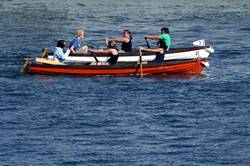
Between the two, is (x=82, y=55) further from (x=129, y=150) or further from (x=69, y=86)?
(x=129, y=150)

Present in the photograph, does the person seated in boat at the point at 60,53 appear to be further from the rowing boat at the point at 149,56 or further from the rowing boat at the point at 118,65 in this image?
the rowing boat at the point at 149,56

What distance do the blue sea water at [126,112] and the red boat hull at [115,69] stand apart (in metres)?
0.35

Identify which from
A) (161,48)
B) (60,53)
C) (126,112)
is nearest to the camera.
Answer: (126,112)

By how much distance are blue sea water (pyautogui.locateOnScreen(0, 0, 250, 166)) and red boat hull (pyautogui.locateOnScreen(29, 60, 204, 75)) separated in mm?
353

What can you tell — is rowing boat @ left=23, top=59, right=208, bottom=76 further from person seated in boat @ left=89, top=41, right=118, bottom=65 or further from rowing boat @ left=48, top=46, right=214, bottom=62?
rowing boat @ left=48, top=46, right=214, bottom=62

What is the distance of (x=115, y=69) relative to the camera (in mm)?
53688

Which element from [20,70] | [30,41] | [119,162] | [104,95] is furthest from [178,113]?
[30,41]

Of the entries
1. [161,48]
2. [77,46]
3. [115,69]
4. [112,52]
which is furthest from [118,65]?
[77,46]

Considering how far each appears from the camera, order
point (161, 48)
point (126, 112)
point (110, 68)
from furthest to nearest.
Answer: point (161, 48) → point (110, 68) → point (126, 112)

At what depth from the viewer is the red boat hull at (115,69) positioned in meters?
53.6

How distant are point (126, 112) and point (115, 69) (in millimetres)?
7907

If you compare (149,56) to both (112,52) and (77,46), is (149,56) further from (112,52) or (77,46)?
(77,46)

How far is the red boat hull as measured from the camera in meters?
53.6

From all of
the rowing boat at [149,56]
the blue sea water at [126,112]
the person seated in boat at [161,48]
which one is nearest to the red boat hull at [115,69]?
the blue sea water at [126,112]
